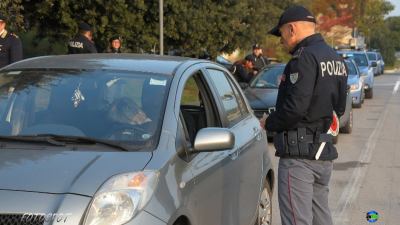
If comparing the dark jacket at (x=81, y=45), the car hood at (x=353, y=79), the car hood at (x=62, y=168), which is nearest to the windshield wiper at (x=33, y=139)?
the car hood at (x=62, y=168)

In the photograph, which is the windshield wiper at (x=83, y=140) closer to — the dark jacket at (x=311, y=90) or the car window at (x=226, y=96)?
the dark jacket at (x=311, y=90)

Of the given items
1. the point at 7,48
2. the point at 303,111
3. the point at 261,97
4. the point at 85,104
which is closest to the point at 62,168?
the point at 85,104

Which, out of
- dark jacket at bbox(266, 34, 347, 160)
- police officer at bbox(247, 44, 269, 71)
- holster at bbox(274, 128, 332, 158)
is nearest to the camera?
dark jacket at bbox(266, 34, 347, 160)

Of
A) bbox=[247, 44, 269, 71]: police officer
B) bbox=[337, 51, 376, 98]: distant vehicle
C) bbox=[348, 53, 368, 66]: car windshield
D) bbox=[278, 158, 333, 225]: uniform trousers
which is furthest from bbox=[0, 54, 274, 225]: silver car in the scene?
bbox=[348, 53, 368, 66]: car windshield

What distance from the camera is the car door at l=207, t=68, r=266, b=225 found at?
4.57 m

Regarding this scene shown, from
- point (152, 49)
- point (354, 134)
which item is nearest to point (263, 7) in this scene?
point (152, 49)

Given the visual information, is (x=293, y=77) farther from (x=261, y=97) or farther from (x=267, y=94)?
(x=267, y=94)

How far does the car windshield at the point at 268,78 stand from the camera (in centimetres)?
1331

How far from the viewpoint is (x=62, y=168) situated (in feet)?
11.2

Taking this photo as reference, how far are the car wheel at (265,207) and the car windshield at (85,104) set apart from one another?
63.1 inches

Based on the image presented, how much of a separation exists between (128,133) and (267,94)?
850 centimetres

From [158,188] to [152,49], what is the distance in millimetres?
18617

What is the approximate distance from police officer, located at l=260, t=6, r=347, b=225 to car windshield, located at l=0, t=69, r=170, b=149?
80cm

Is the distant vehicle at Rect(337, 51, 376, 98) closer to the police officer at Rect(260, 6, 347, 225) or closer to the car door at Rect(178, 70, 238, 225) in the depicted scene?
the car door at Rect(178, 70, 238, 225)
